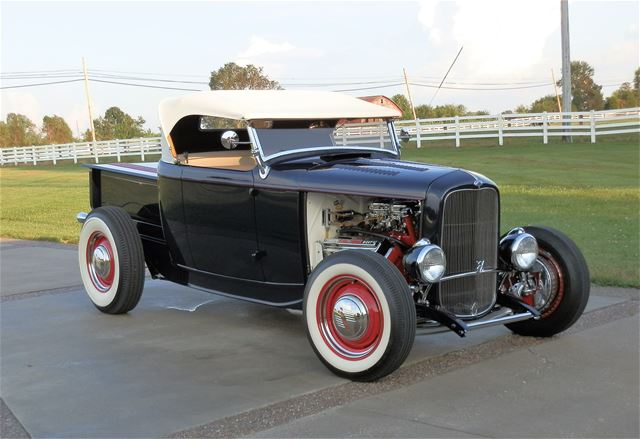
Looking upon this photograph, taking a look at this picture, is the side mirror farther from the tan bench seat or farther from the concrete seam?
the concrete seam

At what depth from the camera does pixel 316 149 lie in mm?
5543

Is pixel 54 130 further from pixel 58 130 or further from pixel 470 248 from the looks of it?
pixel 470 248

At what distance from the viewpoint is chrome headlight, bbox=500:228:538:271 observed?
16.3 feet

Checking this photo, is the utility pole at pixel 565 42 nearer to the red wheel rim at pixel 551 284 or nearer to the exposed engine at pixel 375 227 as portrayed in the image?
the red wheel rim at pixel 551 284

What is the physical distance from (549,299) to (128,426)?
3.07 m

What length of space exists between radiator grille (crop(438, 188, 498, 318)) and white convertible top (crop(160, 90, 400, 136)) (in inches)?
56.2

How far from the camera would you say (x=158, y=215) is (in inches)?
250

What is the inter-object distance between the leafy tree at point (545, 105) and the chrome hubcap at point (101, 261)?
6709 cm

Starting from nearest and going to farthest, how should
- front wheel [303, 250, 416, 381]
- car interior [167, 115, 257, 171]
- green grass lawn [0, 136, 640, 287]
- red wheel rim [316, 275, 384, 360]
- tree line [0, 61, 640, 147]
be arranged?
front wheel [303, 250, 416, 381], red wheel rim [316, 275, 384, 360], car interior [167, 115, 257, 171], green grass lawn [0, 136, 640, 287], tree line [0, 61, 640, 147]

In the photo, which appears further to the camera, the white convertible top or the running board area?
the white convertible top

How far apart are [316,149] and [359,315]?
1.66 m

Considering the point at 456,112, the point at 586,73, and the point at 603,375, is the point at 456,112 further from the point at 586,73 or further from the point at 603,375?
the point at 603,375

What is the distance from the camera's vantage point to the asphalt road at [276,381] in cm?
369

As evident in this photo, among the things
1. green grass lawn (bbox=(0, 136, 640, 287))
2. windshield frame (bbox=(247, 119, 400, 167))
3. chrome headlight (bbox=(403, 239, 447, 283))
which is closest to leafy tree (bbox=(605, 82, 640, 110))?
green grass lawn (bbox=(0, 136, 640, 287))
